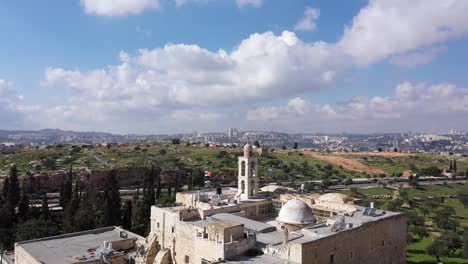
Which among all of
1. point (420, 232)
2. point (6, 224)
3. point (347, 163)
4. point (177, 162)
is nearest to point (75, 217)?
point (6, 224)

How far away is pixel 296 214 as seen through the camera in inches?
1132

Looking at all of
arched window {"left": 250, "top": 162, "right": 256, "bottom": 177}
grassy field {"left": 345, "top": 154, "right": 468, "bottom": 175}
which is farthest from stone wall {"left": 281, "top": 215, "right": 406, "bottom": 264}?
grassy field {"left": 345, "top": 154, "right": 468, "bottom": 175}

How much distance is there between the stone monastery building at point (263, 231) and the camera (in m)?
23.6

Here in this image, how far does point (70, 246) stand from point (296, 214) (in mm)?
19423

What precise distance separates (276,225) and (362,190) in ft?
184

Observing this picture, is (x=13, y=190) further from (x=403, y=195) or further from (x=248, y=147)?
(x=403, y=195)

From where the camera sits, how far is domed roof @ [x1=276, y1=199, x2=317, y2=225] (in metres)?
28.5

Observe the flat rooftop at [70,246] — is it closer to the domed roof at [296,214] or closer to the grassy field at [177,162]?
the domed roof at [296,214]

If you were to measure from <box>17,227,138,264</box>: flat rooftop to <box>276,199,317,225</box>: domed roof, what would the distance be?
14671 mm

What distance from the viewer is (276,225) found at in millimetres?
29906

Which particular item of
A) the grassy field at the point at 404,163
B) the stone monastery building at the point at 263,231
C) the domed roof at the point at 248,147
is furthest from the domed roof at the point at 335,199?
the grassy field at the point at 404,163

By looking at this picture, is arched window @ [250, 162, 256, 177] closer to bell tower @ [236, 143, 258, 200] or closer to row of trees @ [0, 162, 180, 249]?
bell tower @ [236, 143, 258, 200]

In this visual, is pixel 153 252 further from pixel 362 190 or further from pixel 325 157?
pixel 325 157

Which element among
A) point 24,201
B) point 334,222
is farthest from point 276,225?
point 24,201
